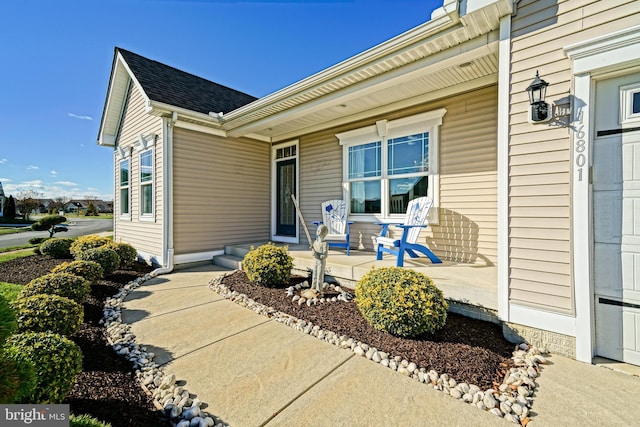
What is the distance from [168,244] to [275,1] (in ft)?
17.6

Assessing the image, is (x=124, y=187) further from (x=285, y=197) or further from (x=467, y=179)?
(x=467, y=179)

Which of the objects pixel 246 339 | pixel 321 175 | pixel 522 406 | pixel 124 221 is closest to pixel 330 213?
pixel 321 175

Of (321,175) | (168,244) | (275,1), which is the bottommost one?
(168,244)

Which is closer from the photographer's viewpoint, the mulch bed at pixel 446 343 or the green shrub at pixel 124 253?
the mulch bed at pixel 446 343

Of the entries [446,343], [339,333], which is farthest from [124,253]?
[446,343]

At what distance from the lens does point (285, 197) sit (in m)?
6.78

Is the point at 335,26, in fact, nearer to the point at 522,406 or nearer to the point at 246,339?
the point at 246,339

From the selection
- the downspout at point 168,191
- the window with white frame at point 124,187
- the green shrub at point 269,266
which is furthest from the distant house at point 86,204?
the green shrub at point 269,266

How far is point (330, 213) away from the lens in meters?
5.50

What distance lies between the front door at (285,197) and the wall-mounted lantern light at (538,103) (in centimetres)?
488

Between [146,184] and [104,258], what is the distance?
2032 mm

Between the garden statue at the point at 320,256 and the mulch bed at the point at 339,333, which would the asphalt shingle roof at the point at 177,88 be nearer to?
the mulch bed at the point at 339,333

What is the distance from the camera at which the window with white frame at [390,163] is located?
434cm

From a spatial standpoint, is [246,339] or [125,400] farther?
[246,339]
